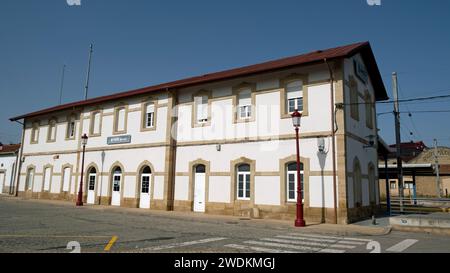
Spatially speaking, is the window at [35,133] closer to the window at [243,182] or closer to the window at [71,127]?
the window at [71,127]

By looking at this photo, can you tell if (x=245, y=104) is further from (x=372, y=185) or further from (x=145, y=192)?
(x=372, y=185)

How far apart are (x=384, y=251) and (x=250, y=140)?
8.56 m

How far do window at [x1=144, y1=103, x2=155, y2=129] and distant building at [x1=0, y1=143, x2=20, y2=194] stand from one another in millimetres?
16388

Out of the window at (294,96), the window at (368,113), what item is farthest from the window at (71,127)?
the window at (368,113)

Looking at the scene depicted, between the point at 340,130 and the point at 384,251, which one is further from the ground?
the point at 340,130

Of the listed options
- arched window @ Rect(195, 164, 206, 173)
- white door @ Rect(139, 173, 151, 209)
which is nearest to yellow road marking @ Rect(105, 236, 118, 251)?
arched window @ Rect(195, 164, 206, 173)

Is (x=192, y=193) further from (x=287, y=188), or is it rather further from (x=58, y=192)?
(x=58, y=192)

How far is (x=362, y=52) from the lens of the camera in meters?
16.6

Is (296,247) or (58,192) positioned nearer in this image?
(296,247)

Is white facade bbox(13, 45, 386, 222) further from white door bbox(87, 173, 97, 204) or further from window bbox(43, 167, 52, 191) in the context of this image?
window bbox(43, 167, 52, 191)

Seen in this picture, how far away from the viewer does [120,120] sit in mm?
20766

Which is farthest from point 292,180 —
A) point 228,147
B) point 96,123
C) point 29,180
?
point 29,180
